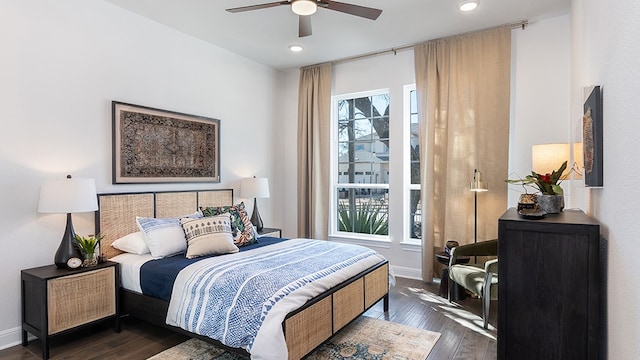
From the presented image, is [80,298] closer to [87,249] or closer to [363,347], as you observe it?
[87,249]

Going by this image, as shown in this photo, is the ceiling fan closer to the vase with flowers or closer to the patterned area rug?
the vase with flowers

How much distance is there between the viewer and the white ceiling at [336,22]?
3.49 metres

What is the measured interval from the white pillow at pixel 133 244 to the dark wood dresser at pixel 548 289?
9.59 feet

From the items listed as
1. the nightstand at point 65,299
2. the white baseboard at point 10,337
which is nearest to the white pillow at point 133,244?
the nightstand at point 65,299

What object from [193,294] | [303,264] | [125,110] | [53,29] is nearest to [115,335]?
[193,294]

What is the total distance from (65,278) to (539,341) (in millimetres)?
3132

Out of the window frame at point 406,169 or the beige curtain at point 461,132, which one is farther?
the window frame at point 406,169

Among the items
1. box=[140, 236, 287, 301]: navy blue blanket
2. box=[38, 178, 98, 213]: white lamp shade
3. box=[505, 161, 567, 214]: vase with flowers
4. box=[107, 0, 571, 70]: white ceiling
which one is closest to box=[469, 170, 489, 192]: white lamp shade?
box=[107, 0, 571, 70]: white ceiling

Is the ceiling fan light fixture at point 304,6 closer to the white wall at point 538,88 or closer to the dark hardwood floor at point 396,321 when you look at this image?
the white wall at point 538,88

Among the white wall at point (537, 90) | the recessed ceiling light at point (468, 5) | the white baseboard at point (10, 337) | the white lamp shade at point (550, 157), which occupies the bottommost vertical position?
the white baseboard at point (10, 337)

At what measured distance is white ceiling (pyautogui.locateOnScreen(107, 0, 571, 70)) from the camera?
11.5 feet

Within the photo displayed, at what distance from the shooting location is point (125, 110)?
3.58 m

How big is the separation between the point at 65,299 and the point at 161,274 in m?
0.70

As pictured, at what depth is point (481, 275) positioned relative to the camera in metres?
3.13
